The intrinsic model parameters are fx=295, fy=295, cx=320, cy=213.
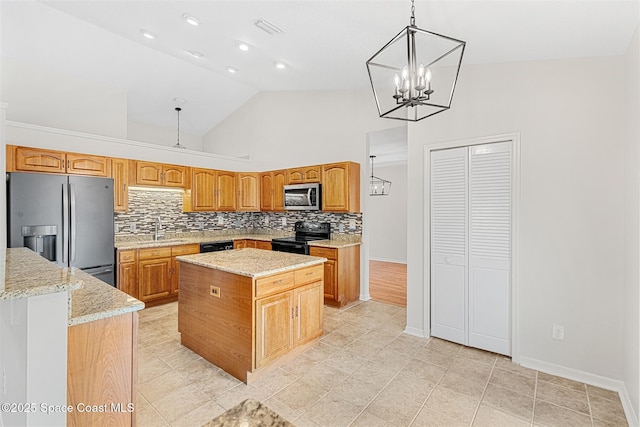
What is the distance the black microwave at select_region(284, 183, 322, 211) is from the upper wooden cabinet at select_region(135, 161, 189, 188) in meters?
1.67

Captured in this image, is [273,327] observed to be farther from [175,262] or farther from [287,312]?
[175,262]

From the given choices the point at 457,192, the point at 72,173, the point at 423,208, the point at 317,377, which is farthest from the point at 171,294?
the point at 457,192

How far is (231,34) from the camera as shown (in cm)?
311

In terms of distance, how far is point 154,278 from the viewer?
4.14 m

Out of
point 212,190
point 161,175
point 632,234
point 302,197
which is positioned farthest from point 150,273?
point 632,234

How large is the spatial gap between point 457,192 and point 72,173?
15.0ft

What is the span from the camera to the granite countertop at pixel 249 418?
753 mm

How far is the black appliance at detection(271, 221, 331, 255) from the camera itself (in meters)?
4.48

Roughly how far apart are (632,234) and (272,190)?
179 inches

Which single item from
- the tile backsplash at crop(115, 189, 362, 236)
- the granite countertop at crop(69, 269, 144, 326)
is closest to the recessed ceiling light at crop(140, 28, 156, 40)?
the tile backsplash at crop(115, 189, 362, 236)

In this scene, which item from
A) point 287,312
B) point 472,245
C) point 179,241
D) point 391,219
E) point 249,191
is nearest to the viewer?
point 287,312

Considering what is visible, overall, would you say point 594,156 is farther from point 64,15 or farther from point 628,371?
point 64,15

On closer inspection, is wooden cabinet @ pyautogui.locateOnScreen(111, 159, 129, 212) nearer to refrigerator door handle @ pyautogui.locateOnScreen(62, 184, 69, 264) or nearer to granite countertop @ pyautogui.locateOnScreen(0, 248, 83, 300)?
refrigerator door handle @ pyautogui.locateOnScreen(62, 184, 69, 264)

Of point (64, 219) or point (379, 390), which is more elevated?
point (64, 219)
